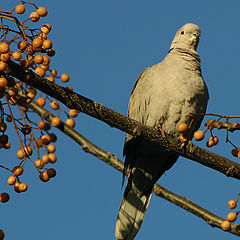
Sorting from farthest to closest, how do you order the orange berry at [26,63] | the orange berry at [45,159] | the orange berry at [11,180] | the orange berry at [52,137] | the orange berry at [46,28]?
1. the orange berry at [45,159]
2. the orange berry at [52,137]
3. the orange berry at [11,180]
4. the orange berry at [46,28]
5. the orange berry at [26,63]

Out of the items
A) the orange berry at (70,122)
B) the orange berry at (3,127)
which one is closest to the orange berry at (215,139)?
the orange berry at (70,122)

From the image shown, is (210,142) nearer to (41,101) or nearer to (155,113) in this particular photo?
(41,101)

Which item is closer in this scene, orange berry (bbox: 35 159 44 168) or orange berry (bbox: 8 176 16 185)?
orange berry (bbox: 8 176 16 185)

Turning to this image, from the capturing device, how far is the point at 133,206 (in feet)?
17.0

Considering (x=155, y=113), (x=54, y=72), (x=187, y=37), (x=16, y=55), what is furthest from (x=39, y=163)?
(x=187, y=37)

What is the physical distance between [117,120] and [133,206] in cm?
217

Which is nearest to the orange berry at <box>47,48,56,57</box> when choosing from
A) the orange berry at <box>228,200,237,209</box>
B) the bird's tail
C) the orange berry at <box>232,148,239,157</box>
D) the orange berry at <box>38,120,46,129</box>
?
the orange berry at <box>38,120,46,129</box>

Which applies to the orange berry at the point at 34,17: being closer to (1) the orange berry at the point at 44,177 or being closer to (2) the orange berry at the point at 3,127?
(2) the orange berry at the point at 3,127

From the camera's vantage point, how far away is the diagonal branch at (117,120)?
2.88 meters

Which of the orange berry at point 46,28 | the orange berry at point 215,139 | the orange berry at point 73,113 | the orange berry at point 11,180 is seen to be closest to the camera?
the orange berry at point 46,28

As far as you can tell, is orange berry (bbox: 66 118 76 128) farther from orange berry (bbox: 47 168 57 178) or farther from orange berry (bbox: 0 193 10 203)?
orange berry (bbox: 0 193 10 203)

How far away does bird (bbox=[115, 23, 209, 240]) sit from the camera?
15.9 ft

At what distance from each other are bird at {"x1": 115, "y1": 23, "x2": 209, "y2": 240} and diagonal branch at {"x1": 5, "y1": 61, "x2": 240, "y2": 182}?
0.86 m

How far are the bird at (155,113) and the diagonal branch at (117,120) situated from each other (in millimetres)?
859
